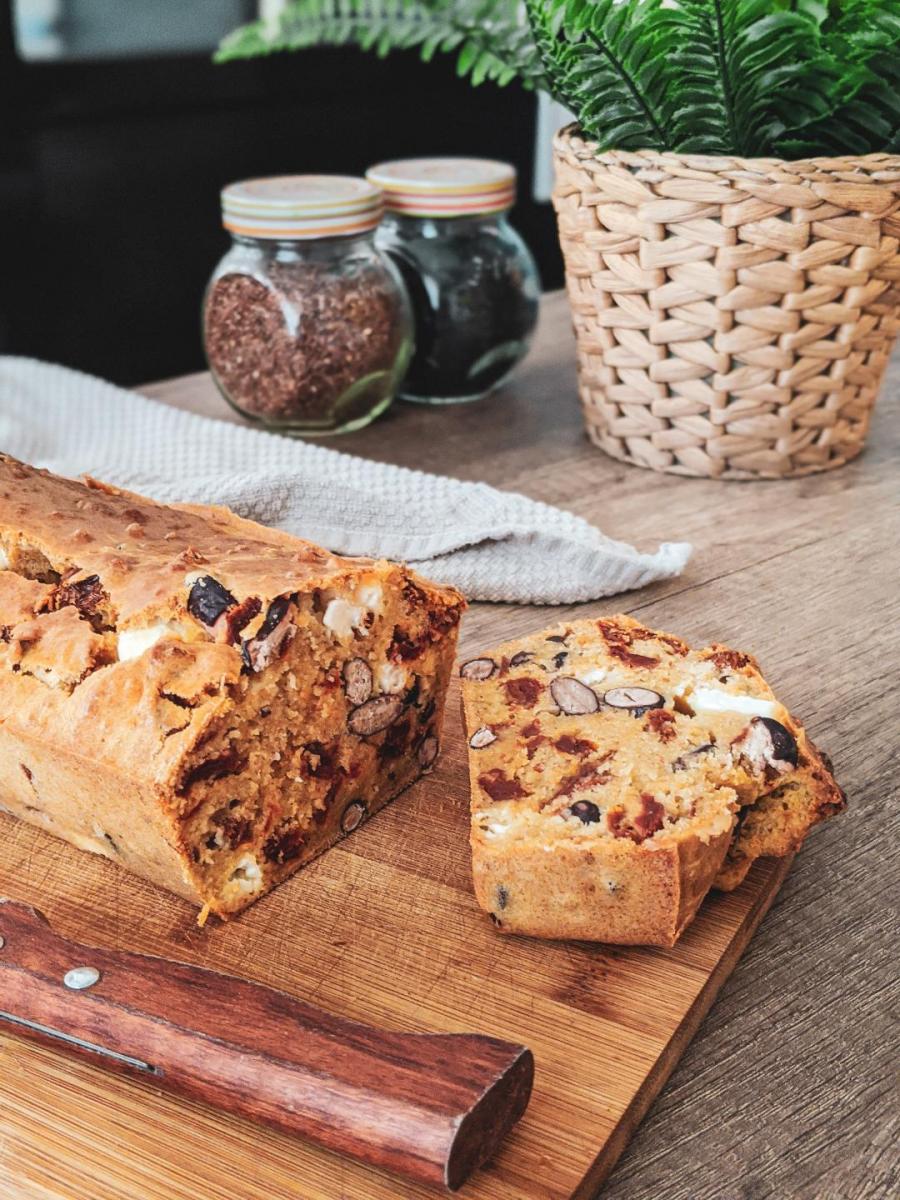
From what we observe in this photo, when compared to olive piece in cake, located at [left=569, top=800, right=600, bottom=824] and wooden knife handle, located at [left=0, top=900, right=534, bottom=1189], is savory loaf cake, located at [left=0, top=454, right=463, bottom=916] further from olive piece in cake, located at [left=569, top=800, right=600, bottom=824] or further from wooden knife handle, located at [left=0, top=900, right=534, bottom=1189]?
olive piece in cake, located at [left=569, top=800, right=600, bottom=824]

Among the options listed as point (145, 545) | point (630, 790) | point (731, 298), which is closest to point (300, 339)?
point (731, 298)

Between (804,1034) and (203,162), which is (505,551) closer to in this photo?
(804,1034)

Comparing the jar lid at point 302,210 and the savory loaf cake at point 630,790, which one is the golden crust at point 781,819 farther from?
the jar lid at point 302,210

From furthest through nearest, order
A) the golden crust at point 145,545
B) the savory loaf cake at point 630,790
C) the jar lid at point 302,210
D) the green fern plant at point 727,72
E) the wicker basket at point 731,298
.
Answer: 1. the jar lid at point 302,210
2. the wicker basket at point 731,298
3. the green fern plant at point 727,72
4. the golden crust at point 145,545
5. the savory loaf cake at point 630,790

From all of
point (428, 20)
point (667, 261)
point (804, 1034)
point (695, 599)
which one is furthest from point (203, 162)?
point (804, 1034)

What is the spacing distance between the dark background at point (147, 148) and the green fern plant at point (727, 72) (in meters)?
2.23

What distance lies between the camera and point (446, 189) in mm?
2484

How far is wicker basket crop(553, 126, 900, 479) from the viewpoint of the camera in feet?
6.57

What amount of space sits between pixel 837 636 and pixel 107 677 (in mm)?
1068

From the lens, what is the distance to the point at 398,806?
149 cm

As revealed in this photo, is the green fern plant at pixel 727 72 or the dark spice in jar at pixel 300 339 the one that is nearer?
the green fern plant at pixel 727 72

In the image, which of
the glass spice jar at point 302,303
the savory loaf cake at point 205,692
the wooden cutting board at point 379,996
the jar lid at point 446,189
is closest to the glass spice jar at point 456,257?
the jar lid at point 446,189

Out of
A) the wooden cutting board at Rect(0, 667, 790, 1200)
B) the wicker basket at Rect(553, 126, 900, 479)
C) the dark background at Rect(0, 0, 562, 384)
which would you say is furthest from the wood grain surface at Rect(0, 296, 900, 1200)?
the dark background at Rect(0, 0, 562, 384)

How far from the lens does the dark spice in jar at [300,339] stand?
2.33 m
